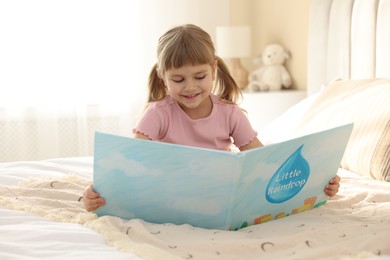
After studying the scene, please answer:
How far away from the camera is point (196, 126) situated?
161 cm

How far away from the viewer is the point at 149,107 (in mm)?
1610

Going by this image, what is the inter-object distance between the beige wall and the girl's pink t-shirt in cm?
191

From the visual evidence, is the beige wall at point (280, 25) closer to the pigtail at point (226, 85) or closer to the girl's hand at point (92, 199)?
the pigtail at point (226, 85)

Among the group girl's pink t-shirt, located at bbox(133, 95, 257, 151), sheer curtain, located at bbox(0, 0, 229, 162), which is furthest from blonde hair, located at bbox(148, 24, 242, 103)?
sheer curtain, located at bbox(0, 0, 229, 162)

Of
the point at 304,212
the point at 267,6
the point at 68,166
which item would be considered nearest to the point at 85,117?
the point at 267,6

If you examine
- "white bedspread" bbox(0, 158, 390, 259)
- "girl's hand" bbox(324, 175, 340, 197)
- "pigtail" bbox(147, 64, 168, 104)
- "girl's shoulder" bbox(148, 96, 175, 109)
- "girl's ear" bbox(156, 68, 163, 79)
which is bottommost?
"white bedspread" bbox(0, 158, 390, 259)

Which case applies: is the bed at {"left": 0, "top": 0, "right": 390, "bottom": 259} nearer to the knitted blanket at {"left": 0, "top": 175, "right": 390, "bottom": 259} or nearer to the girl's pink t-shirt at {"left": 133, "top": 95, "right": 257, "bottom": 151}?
the knitted blanket at {"left": 0, "top": 175, "right": 390, "bottom": 259}

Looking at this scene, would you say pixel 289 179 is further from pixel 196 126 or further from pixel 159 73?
pixel 159 73

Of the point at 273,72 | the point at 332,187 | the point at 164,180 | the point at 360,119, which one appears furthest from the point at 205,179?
the point at 273,72

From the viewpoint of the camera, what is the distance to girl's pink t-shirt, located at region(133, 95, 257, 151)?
158cm

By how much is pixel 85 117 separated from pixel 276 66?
1.18 metres

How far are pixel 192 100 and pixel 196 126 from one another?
3.5 inches

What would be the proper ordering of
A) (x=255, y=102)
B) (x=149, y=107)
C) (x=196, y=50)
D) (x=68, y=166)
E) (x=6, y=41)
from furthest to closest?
(x=6, y=41)
(x=255, y=102)
(x=68, y=166)
(x=149, y=107)
(x=196, y=50)

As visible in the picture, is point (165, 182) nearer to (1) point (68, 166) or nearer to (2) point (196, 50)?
(2) point (196, 50)
